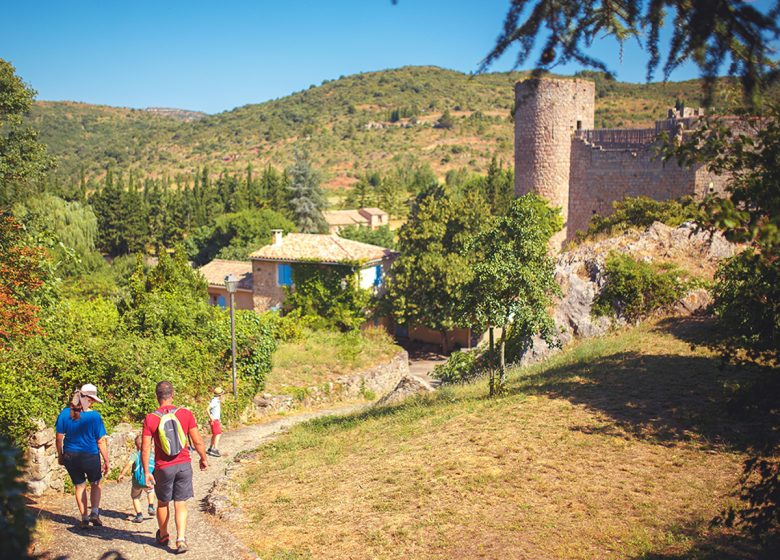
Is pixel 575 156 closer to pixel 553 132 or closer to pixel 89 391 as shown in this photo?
pixel 553 132

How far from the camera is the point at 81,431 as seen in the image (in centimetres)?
695

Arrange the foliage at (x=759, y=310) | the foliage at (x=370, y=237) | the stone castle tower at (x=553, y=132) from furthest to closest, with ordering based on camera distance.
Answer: the foliage at (x=370, y=237)
the stone castle tower at (x=553, y=132)
the foliage at (x=759, y=310)

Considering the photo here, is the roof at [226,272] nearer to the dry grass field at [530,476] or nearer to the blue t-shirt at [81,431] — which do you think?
the dry grass field at [530,476]

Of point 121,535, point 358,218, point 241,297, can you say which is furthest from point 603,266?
point 358,218

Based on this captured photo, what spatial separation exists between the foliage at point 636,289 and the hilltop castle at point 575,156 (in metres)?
8.55

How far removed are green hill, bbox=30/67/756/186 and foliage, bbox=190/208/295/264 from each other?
34.9 m

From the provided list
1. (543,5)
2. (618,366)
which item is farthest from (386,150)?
(543,5)

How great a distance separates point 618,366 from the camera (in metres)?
12.3

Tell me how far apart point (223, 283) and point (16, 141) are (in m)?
15.8

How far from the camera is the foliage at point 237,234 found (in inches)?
1893

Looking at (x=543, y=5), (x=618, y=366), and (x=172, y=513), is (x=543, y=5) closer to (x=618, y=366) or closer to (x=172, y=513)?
(x=172, y=513)

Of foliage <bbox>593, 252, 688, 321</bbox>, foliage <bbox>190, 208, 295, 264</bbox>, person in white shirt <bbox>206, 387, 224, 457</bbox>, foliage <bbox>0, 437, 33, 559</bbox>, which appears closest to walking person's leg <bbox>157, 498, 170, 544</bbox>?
foliage <bbox>0, 437, 33, 559</bbox>

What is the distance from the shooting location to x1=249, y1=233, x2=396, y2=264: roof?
1115 inches

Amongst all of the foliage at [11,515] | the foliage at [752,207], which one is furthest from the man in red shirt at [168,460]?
the foliage at [752,207]
